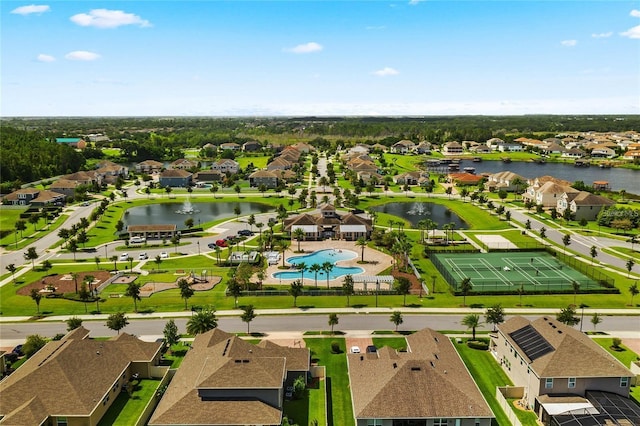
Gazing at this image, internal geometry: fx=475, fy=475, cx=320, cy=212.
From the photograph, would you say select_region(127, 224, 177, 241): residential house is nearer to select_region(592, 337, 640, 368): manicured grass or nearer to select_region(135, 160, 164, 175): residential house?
select_region(592, 337, 640, 368): manicured grass

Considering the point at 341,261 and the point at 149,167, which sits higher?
the point at 149,167

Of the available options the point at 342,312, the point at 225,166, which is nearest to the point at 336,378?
the point at 342,312

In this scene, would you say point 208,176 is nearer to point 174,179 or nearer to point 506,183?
point 174,179

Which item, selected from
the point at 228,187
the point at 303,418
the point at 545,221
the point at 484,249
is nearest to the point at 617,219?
the point at 545,221

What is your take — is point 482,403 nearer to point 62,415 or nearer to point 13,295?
point 62,415

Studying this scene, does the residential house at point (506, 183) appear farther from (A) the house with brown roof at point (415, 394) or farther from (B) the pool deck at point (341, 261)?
(A) the house with brown roof at point (415, 394)

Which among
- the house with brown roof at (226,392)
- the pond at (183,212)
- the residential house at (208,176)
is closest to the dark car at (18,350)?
the house with brown roof at (226,392)
